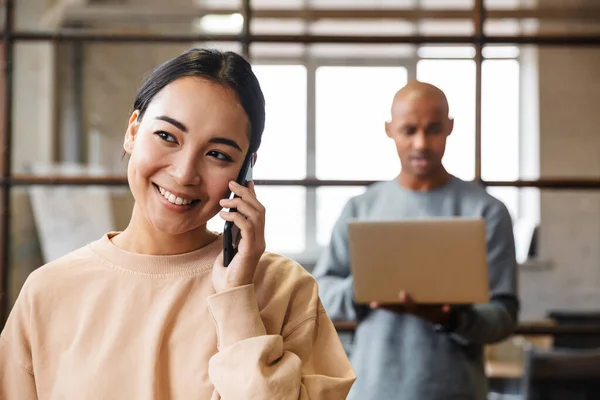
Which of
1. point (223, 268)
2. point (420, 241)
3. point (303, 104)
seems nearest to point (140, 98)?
point (223, 268)

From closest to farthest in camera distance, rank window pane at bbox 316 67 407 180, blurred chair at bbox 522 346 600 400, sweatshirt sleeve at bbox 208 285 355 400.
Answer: sweatshirt sleeve at bbox 208 285 355 400 < window pane at bbox 316 67 407 180 < blurred chair at bbox 522 346 600 400

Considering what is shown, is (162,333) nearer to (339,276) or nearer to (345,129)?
(339,276)

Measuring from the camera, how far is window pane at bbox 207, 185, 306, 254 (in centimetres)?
180

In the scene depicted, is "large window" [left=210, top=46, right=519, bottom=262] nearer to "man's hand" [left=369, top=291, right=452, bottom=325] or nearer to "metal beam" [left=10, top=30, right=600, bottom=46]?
"metal beam" [left=10, top=30, right=600, bottom=46]

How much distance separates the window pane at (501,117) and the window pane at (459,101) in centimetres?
4

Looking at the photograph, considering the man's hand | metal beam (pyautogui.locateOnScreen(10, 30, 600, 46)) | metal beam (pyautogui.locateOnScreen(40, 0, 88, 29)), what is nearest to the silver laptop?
the man's hand

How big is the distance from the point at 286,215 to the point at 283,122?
215 mm

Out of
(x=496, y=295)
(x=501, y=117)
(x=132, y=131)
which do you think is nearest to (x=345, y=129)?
(x=501, y=117)

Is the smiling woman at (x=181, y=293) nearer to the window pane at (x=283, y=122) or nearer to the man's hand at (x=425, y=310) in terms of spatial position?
the man's hand at (x=425, y=310)

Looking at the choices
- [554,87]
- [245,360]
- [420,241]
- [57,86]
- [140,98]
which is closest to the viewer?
[245,360]

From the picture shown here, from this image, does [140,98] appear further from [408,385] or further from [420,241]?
[408,385]

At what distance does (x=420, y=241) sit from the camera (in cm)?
143

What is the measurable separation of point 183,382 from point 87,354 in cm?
11

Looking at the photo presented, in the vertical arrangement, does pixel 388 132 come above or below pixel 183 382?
above
